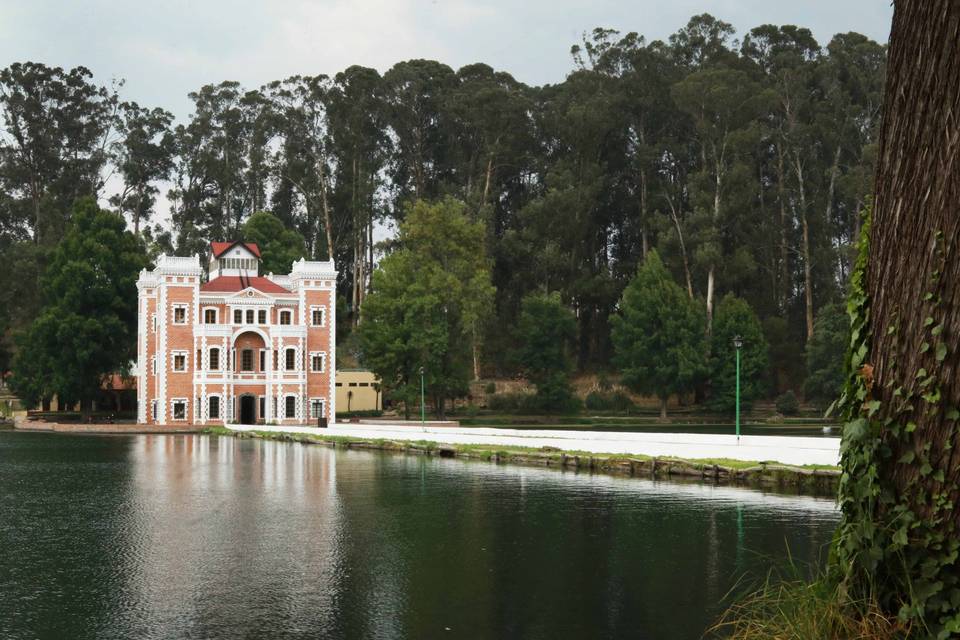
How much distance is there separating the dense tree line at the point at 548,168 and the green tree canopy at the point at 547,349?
4522 millimetres

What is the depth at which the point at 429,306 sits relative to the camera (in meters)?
74.3

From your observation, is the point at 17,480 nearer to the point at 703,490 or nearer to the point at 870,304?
the point at 703,490

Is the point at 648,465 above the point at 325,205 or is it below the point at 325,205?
below

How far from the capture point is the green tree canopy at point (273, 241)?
307ft

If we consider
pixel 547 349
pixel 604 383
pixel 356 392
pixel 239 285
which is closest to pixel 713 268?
pixel 604 383

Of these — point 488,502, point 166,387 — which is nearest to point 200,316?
point 166,387

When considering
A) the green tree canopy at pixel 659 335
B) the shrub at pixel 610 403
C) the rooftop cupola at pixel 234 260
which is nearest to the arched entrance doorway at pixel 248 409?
the rooftop cupola at pixel 234 260

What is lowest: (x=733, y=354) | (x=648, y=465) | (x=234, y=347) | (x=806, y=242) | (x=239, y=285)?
(x=648, y=465)

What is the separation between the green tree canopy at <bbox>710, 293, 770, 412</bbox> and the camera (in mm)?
78688

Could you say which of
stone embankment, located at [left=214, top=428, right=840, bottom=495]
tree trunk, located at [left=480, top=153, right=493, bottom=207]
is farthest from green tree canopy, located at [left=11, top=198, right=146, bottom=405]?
stone embankment, located at [left=214, top=428, right=840, bottom=495]

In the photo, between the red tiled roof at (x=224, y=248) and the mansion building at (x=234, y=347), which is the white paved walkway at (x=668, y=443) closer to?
the mansion building at (x=234, y=347)

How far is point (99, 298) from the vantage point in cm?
7919

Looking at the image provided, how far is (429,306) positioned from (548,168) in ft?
81.4

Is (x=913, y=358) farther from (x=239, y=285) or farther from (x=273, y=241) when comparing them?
(x=273, y=241)
